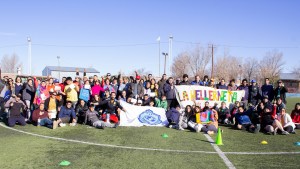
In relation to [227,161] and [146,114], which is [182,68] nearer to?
[146,114]

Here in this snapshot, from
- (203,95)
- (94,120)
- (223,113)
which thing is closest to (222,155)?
(94,120)

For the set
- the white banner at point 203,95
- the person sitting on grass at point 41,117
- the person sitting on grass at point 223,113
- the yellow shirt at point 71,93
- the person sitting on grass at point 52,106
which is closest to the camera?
the person sitting on grass at point 41,117

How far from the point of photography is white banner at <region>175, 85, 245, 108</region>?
14.8 metres

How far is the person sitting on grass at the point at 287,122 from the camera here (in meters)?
11.8

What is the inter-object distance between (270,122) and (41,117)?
8977 millimetres

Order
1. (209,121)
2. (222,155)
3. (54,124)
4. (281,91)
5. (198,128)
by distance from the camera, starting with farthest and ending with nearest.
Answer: (281,91)
(209,121)
(54,124)
(198,128)
(222,155)

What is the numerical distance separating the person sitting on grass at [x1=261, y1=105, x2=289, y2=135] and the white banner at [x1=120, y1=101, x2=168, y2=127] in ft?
12.8

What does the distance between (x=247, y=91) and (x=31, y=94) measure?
10.1m

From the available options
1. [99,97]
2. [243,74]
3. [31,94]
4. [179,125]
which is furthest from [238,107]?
[243,74]

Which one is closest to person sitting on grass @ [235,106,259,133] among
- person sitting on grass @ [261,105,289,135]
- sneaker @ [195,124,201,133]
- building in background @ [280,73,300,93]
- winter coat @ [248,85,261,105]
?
person sitting on grass @ [261,105,289,135]

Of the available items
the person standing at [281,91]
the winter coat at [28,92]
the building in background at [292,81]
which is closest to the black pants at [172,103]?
the person standing at [281,91]

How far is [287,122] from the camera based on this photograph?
12.0 metres

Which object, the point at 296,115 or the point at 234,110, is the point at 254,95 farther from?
the point at 296,115

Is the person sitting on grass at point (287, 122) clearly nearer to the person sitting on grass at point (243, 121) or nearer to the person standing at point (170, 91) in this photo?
the person sitting on grass at point (243, 121)
